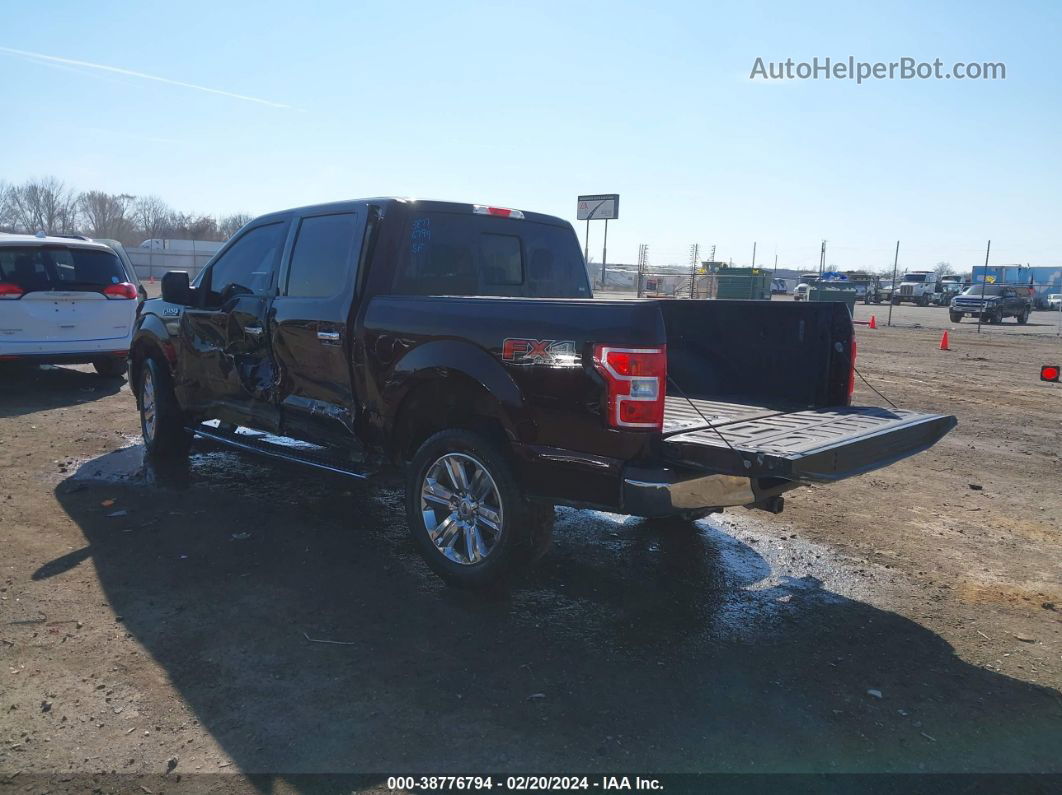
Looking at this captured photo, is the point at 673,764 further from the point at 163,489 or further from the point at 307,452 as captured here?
the point at 163,489

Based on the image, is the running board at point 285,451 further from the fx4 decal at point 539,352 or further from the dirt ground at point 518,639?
the fx4 decal at point 539,352

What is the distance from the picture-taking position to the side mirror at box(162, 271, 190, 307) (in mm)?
6305

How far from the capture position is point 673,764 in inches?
116

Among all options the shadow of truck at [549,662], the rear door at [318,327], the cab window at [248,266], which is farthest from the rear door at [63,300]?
the rear door at [318,327]

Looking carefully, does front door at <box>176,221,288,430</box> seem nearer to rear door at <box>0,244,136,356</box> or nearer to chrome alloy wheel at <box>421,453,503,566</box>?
chrome alloy wheel at <box>421,453,503,566</box>

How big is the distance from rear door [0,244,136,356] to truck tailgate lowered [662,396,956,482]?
29.2ft

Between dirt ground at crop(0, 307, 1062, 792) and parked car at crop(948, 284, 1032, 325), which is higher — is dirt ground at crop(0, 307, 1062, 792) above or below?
below

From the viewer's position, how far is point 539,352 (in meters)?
3.92

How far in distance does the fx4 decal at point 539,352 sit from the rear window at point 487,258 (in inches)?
49.3

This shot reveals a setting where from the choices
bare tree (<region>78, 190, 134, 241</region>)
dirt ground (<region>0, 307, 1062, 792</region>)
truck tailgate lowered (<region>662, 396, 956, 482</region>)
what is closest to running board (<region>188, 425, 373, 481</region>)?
dirt ground (<region>0, 307, 1062, 792</region>)

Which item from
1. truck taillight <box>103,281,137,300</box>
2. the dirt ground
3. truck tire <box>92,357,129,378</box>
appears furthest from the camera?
truck tire <box>92,357,129,378</box>

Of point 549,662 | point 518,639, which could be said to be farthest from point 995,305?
point 549,662

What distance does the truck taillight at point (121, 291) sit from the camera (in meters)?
10.8

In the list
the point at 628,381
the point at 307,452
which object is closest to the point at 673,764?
the point at 628,381
